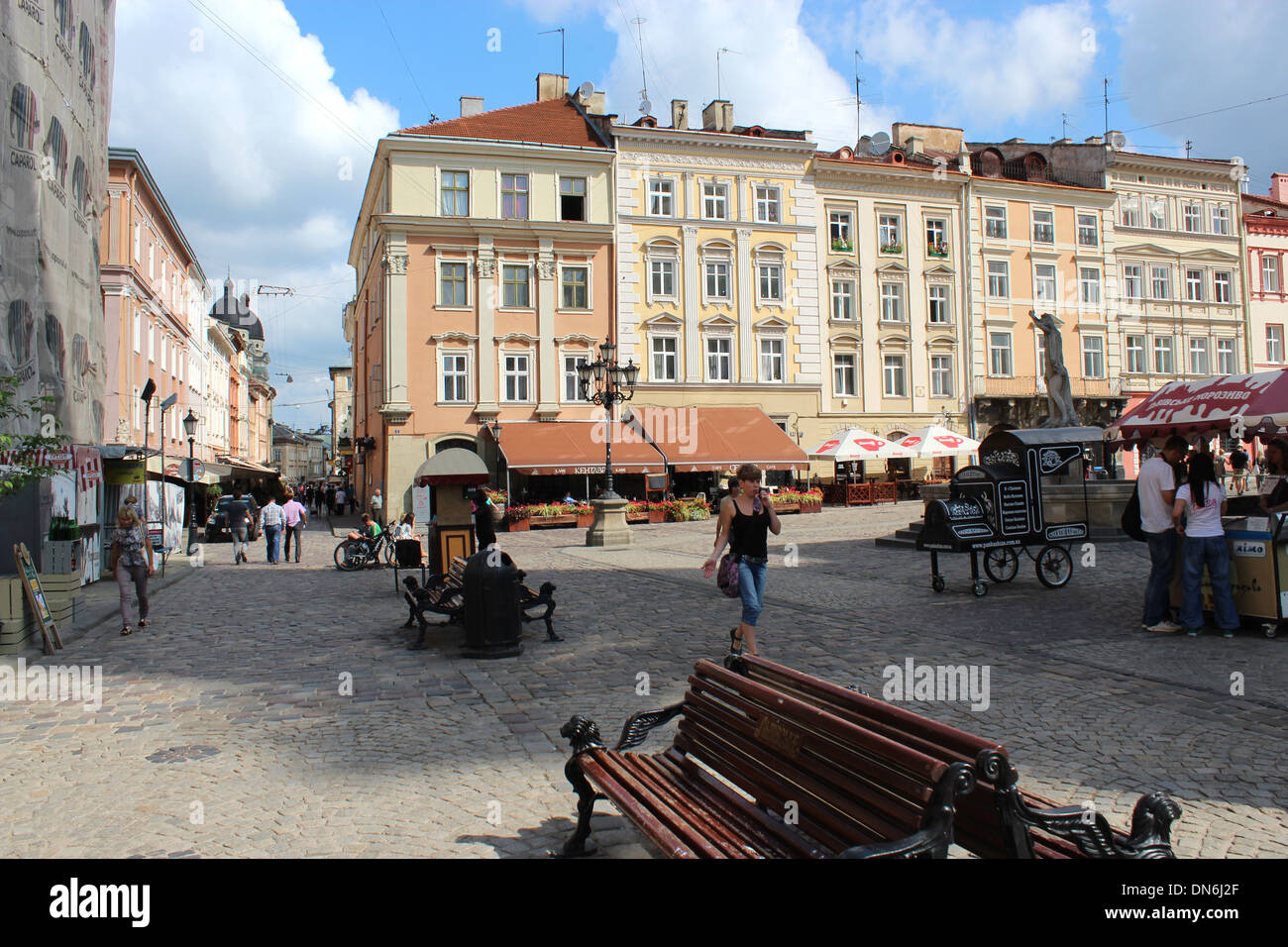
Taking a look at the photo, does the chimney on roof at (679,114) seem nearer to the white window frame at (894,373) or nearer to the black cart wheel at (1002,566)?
the white window frame at (894,373)

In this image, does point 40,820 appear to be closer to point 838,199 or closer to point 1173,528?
point 1173,528

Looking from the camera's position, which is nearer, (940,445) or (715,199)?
(940,445)

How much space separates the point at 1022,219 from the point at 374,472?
31223 mm

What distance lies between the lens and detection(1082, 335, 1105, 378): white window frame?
43000 mm

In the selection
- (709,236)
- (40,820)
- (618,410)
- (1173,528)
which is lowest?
(40,820)

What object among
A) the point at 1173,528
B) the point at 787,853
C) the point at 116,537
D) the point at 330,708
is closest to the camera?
the point at 787,853

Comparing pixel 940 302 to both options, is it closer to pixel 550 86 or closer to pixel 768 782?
pixel 550 86

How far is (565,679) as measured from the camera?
25.8 feet

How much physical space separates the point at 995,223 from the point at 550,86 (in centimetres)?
2109

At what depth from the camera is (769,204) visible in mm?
38656

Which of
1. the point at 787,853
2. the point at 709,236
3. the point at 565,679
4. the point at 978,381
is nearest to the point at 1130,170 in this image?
the point at 978,381

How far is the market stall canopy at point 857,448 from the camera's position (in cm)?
3344

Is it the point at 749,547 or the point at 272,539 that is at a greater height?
the point at 749,547

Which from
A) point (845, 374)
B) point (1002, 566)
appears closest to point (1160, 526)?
point (1002, 566)
